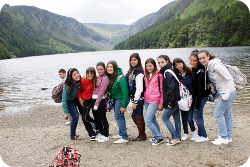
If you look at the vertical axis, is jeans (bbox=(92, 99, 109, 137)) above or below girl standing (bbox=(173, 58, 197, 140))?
below

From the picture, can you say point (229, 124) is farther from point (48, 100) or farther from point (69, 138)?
point (48, 100)

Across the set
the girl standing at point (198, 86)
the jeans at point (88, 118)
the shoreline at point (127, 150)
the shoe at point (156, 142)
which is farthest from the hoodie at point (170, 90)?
the jeans at point (88, 118)

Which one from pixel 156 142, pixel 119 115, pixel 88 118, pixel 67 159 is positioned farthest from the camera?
pixel 88 118

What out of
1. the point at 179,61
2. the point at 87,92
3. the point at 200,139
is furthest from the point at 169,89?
the point at 87,92

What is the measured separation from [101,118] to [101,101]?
657 millimetres

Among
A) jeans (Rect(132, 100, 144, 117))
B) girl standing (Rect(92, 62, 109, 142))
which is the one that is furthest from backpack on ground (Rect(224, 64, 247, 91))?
girl standing (Rect(92, 62, 109, 142))

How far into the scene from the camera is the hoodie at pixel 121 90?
7281 millimetres

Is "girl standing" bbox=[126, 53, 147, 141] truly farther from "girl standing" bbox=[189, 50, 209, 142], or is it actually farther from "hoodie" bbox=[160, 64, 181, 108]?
"girl standing" bbox=[189, 50, 209, 142]

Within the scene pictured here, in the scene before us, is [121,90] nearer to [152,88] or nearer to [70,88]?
[152,88]

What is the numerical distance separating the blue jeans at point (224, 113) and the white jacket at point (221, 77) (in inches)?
9.5

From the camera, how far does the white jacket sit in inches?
248

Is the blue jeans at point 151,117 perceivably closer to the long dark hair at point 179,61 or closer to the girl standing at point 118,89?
the girl standing at point 118,89

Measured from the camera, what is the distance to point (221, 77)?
21.3ft

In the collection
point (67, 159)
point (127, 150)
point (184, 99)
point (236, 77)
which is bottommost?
point (127, 150)
